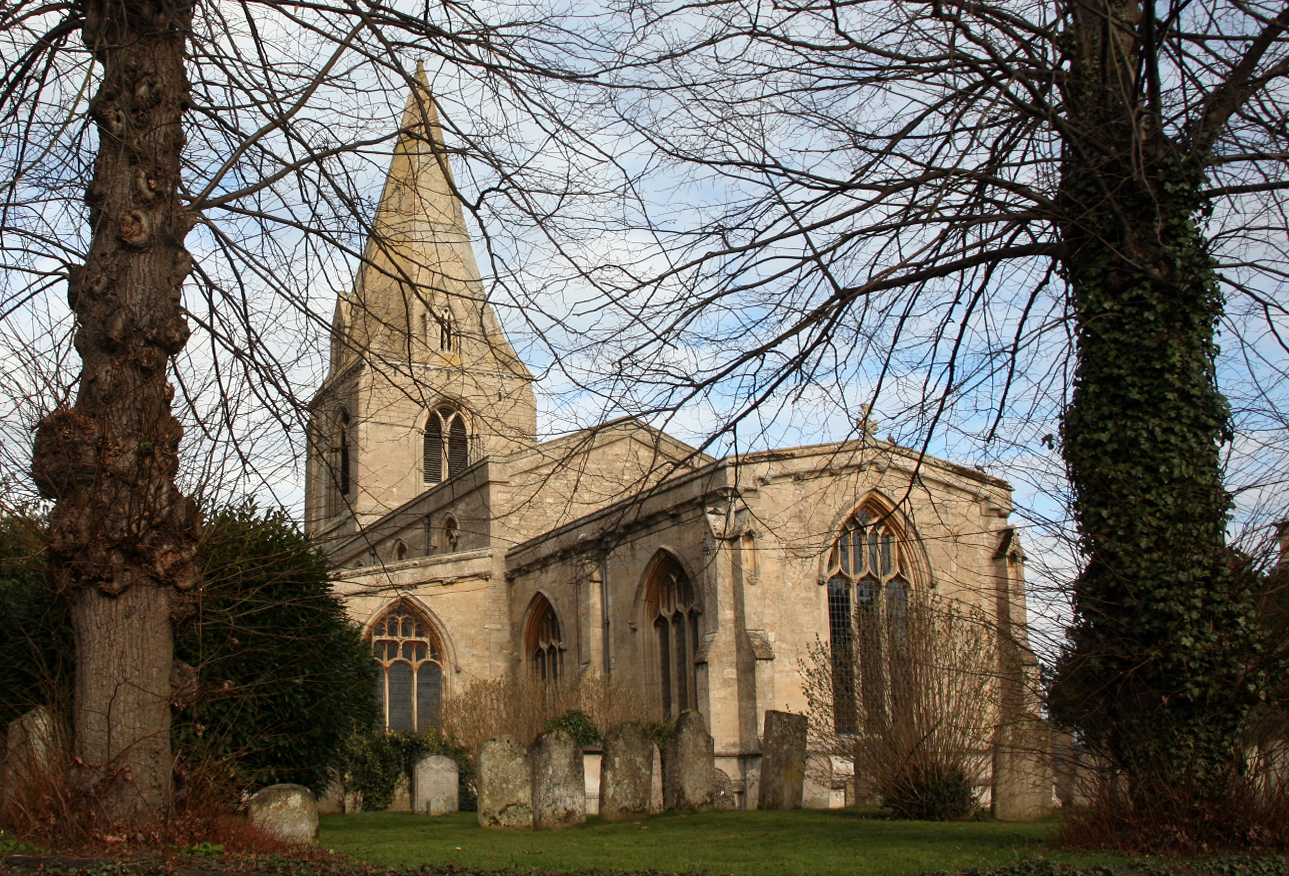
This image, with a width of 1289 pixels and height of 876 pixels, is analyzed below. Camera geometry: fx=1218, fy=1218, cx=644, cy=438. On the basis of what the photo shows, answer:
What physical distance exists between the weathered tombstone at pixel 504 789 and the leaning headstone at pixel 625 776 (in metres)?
1.16

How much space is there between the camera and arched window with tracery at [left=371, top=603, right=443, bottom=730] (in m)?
27.0

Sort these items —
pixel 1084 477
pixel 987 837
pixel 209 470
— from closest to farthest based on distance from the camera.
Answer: pixel 209 470 → pixel 1084 477 → pixel 987 837

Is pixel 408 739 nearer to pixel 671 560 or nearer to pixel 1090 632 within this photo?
pixel 671 560

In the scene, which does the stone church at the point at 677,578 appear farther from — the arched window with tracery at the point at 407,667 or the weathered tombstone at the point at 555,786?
the weathered tombstone at the point at 555,786

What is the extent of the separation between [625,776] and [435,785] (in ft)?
10.9

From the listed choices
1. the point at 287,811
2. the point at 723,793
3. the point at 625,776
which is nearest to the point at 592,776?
the point at 723,793

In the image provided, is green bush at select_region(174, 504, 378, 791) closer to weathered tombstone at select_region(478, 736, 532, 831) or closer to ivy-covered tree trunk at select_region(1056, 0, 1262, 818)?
weathered tombstone at select_region(478, 736, 532, 831)

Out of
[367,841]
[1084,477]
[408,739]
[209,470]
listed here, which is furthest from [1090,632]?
[408,739]

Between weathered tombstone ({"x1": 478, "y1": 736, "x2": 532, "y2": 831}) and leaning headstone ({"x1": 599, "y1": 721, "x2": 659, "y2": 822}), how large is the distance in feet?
3.81

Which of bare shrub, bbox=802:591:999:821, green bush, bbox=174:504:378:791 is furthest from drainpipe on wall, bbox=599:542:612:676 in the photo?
green bush, bbox=174:504:378:791

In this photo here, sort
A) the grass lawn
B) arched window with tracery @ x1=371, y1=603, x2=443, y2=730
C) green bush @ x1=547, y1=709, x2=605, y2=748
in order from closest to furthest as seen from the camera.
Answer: the grass lawn
green bush @ x1=547, y1=709, x2=605, y2=748
arched window with tracery @ x1=371, y1=603, x2=443, y2=730

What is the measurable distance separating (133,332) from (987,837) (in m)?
7.29

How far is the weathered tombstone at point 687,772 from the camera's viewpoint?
14.7 meters

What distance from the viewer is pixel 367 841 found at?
11.0 m
